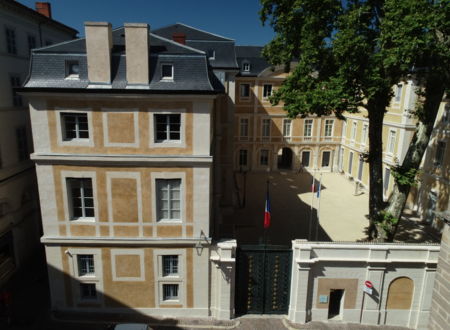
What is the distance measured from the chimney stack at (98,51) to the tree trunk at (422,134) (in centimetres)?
1465

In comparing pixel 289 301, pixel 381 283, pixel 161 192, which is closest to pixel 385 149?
pixel 381 283

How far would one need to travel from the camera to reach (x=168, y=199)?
14.4 meters

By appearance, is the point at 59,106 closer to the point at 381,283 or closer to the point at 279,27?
the point at 279,27

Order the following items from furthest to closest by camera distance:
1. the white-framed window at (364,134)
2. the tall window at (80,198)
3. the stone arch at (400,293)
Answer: the white-framed window at (364,134) < the stone arch at (400,293) < the tall window at (80,198)

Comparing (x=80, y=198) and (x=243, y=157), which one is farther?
(x=243, y=157)

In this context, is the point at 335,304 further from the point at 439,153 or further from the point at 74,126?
the point at 439,153

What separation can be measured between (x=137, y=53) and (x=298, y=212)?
63.6 feet

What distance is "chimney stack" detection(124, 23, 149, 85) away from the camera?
1301 cm

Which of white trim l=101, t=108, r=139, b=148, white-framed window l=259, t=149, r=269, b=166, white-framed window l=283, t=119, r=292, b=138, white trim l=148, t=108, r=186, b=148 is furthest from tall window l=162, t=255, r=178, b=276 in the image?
white-framed window l=283, t=119, r=292, b=138

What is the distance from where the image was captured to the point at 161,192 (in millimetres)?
14391

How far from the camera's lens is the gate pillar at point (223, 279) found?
14.6 m

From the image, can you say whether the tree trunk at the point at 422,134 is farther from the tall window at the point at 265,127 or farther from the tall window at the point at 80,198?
the tall window at the point at 265,127

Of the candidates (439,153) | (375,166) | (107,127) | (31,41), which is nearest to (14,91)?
(31,41)

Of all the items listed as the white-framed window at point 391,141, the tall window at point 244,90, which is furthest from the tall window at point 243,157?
the white-framed window at point 391,141
